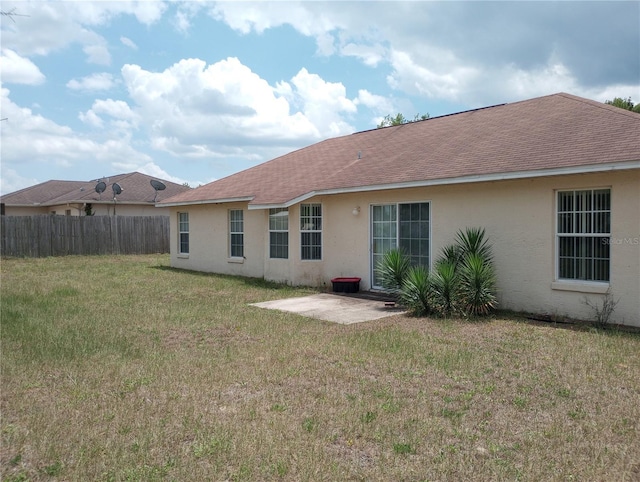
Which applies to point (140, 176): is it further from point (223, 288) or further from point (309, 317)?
point (309, 317)

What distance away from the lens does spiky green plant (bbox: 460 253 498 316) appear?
1021 cm

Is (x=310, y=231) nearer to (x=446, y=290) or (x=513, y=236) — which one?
(x=446, y=290)

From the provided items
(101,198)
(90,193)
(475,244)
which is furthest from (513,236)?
(90,193)

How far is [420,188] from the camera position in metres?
12.4

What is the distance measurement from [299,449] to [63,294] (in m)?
10.8

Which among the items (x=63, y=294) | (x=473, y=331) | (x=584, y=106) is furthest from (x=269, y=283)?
(x=584, y=106)

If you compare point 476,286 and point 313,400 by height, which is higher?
→ point 476,286

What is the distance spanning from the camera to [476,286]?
1025 centimetres

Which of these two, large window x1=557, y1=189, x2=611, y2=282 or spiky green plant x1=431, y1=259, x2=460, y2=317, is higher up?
large window x1=557, y1=189, x2=611, y2=282

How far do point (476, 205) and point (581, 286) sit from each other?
2671 mm

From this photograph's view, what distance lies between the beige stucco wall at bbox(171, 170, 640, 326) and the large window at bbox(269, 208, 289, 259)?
30cm

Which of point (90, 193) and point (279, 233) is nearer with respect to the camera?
point (279, 233)

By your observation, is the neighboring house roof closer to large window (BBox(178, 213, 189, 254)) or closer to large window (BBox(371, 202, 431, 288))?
large window (BBox(178, 213, 189, 254))

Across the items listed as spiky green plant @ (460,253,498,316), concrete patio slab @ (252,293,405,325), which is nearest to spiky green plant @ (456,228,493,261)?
spiky green plant @ (460,253,498,316)
